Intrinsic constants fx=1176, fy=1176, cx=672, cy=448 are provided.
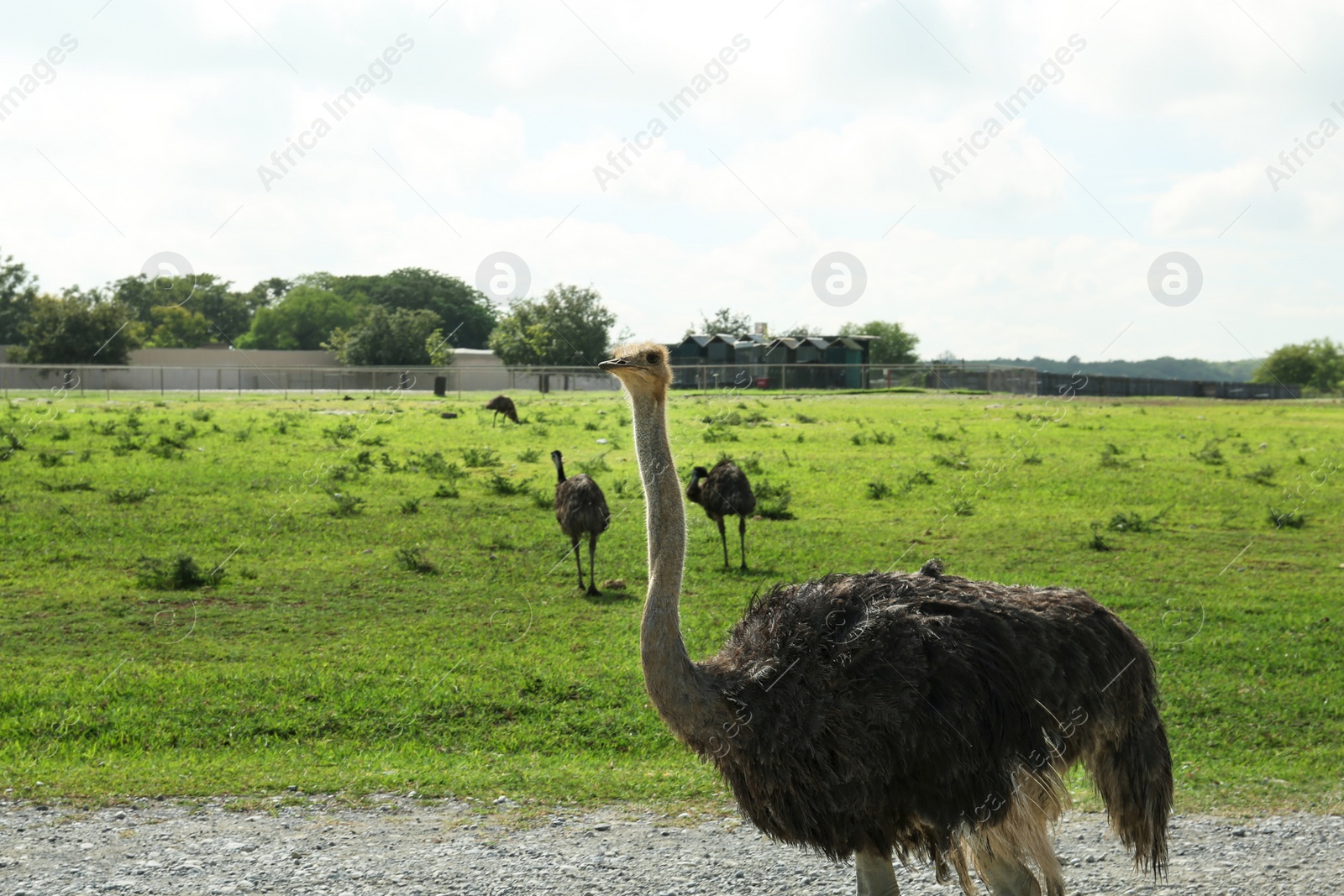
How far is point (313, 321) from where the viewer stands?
9575 cm

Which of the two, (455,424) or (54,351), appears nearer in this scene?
(455,424)

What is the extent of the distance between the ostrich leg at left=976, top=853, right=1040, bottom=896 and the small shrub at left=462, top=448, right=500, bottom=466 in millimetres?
19815

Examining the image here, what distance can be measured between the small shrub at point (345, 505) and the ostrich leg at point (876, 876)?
574 inches

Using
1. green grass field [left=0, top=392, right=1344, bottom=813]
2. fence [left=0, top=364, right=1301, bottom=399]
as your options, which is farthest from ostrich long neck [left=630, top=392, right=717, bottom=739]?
fence [left=0, top=364, right=1301, bottom=399]

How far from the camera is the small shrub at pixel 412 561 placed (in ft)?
49.0

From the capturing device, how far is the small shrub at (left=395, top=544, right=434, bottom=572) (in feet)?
49.0

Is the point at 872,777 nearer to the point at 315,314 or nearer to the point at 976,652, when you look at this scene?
the point at 976,652

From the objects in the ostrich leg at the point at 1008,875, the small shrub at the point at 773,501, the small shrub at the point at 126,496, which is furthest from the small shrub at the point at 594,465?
the ostrich leg at the point at 1008,875

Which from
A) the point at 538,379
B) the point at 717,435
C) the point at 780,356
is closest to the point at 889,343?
the point at 780,356

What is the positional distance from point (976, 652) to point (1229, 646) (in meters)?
7.71

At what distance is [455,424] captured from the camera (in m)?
32.2

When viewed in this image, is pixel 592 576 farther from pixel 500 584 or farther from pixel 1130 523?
pixel 1130 523

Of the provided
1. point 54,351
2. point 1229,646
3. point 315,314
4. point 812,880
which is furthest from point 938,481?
point 315,314

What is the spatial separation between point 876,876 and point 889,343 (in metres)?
111
